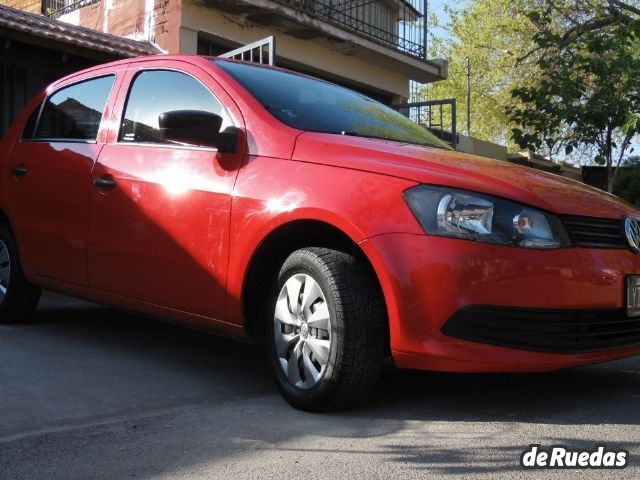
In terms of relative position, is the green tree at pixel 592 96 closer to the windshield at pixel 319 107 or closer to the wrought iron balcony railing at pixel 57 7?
the windshield at pixel 319 107

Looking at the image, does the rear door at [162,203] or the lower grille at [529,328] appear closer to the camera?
the lower grille at [529,328]

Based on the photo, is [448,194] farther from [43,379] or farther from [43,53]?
[43,53]

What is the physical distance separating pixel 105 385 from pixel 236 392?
68cm

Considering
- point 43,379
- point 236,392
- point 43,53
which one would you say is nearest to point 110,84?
point 43,379

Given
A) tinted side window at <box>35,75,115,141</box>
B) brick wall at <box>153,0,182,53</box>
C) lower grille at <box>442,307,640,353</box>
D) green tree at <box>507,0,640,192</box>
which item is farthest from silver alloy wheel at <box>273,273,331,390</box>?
green tree at <box>507,0,640,192</box>

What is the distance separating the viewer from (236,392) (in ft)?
12.0

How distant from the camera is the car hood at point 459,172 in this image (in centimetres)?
300

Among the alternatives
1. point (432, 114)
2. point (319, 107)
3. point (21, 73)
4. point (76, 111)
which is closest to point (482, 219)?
point (319, 107)

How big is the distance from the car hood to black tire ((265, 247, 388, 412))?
1.45 ft

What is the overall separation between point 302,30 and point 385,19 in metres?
4.21


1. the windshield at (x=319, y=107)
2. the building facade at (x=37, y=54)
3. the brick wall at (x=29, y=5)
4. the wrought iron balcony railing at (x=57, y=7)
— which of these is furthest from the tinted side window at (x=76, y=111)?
the brick wall at (x=29, y=5)

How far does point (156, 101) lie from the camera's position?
4172 mm

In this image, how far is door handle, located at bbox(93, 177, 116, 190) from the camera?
4125 mm

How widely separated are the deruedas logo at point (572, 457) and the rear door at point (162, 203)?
162 cm
